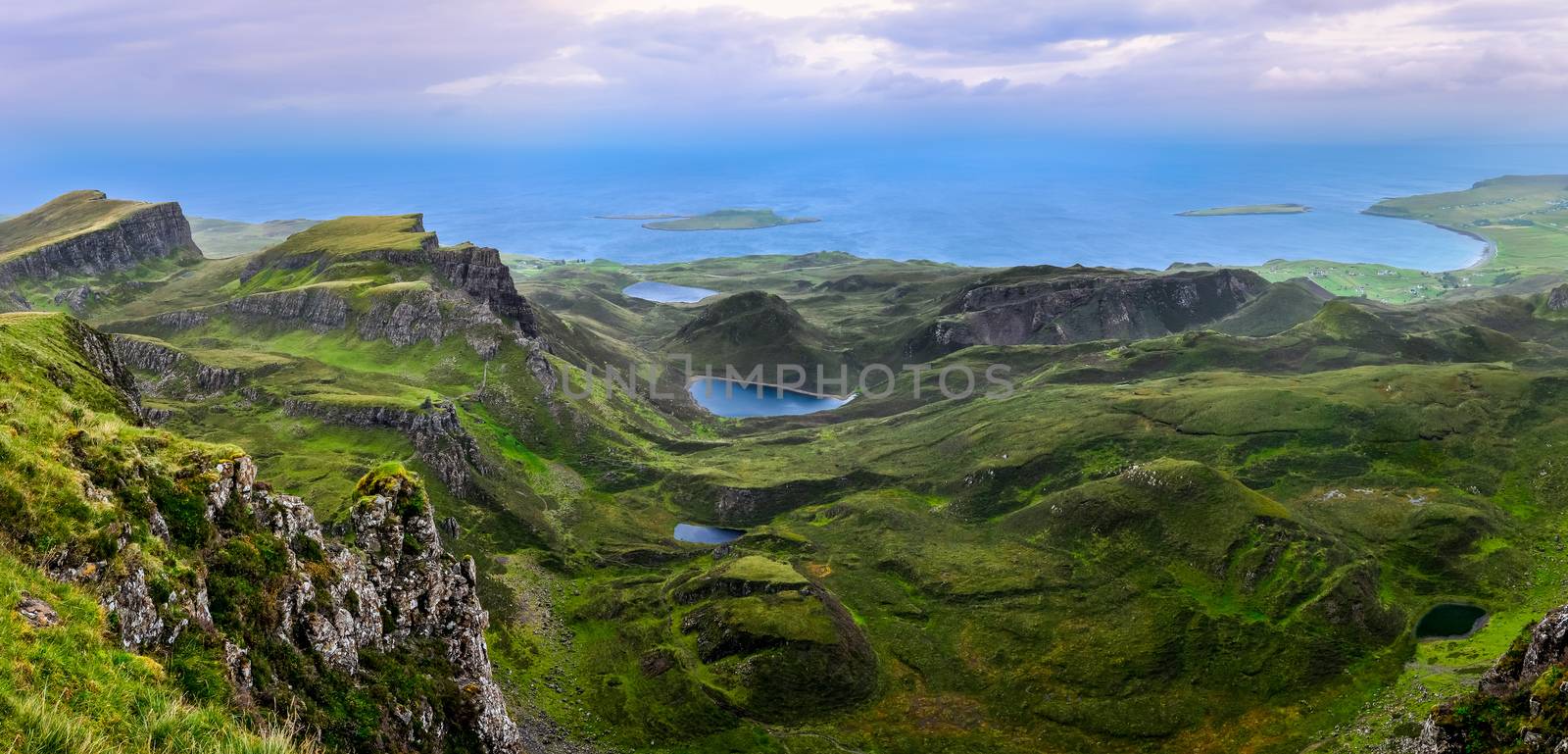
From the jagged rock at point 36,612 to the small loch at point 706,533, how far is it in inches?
4673

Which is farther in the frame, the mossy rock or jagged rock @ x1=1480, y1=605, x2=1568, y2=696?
the mossy rock

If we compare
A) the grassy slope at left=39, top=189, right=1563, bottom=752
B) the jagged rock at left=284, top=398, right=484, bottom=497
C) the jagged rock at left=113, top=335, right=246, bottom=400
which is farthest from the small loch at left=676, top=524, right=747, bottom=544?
the jagged rock at left=113, top=335, right=246, bottom=400

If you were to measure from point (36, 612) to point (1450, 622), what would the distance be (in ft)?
436

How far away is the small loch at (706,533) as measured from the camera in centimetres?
14500

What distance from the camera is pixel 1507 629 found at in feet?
326

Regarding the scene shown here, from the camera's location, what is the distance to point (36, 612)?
24984mm

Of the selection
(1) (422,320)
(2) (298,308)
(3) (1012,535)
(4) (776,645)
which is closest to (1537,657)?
(4) (776,645)

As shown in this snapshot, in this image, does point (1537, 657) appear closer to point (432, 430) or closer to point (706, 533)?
point (706, 533)

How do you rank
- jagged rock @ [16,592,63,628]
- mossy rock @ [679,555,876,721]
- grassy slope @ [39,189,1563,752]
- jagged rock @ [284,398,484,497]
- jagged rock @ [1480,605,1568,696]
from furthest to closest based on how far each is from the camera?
jagged rock @ [284,398,484,497] → mossy rock @ [679,555,876,721] → grassy slope @ [39,189,1563,752] → jagged rock @ [1480,605,1568,696] → jagged rock @ [16,592,63,628]

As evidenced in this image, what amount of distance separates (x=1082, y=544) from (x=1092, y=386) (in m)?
78.8

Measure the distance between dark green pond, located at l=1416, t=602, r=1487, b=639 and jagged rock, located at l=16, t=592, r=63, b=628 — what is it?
125346 mm

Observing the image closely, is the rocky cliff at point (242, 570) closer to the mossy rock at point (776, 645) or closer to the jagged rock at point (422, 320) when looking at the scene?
the mossy rock at point (776, 645)

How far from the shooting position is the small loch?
145 m

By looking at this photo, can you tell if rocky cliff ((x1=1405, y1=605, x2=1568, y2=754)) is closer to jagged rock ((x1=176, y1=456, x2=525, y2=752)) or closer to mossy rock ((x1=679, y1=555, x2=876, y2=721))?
mossy rock ((x1=679, y1=555, x2=876, y2=721))
